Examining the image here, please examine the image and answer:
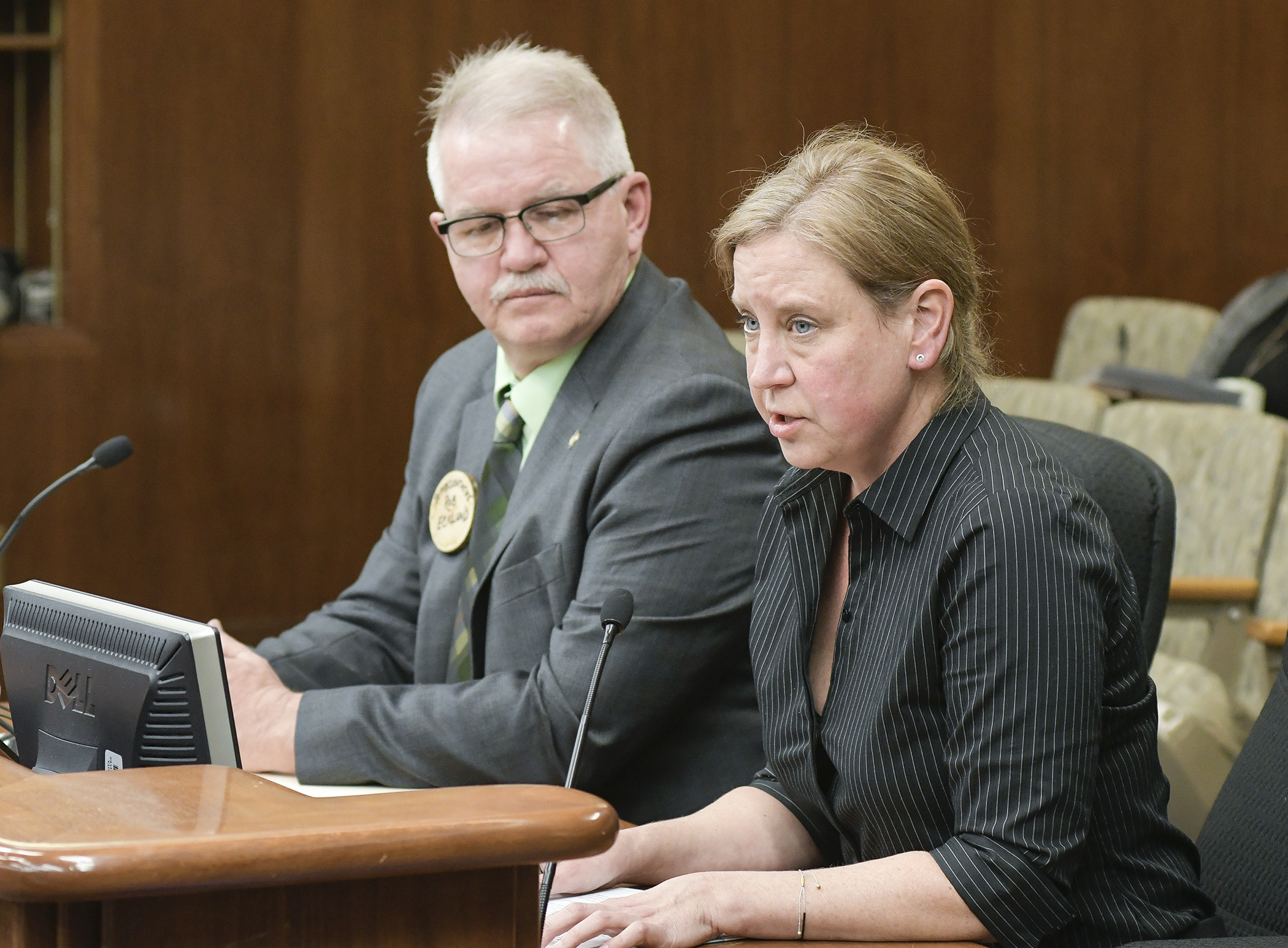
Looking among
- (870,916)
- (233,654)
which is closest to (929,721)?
(870,916)

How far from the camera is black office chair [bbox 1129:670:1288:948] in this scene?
50.6 inches

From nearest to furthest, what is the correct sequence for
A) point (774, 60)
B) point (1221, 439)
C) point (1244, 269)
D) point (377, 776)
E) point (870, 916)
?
point (870, 916) < point (377, 776) < point (1221, 439) < point (774, 60) < point (1244, 269)

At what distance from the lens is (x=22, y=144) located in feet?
13.5

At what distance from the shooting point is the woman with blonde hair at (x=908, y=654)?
1064 mm

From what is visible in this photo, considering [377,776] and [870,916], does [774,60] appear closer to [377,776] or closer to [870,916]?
[377,776]

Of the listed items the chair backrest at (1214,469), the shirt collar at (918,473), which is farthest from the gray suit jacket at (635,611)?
the chair backrest at (1214,469)

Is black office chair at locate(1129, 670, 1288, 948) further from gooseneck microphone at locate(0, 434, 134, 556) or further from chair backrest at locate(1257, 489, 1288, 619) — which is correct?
chair backrest at locate(1257, 489, 1288, 619)

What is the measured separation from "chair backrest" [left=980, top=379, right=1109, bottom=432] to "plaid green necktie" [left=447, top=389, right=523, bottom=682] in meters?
1.60

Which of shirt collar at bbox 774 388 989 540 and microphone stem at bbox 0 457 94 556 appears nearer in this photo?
shirt collar at bbox 774 388 989 540

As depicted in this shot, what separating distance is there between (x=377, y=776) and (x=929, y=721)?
0.68 m

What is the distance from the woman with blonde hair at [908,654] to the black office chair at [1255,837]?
0.35 ft

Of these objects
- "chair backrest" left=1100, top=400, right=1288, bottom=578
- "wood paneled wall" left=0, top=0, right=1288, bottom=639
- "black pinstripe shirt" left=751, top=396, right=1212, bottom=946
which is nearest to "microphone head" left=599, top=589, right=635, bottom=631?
"black pinstripe shirt" left=751, top=396, right=1212, bottom=946

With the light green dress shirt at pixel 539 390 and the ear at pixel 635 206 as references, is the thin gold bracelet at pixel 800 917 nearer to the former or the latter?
the light green dress shirt at pixel 539 390

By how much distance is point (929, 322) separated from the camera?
119cm
